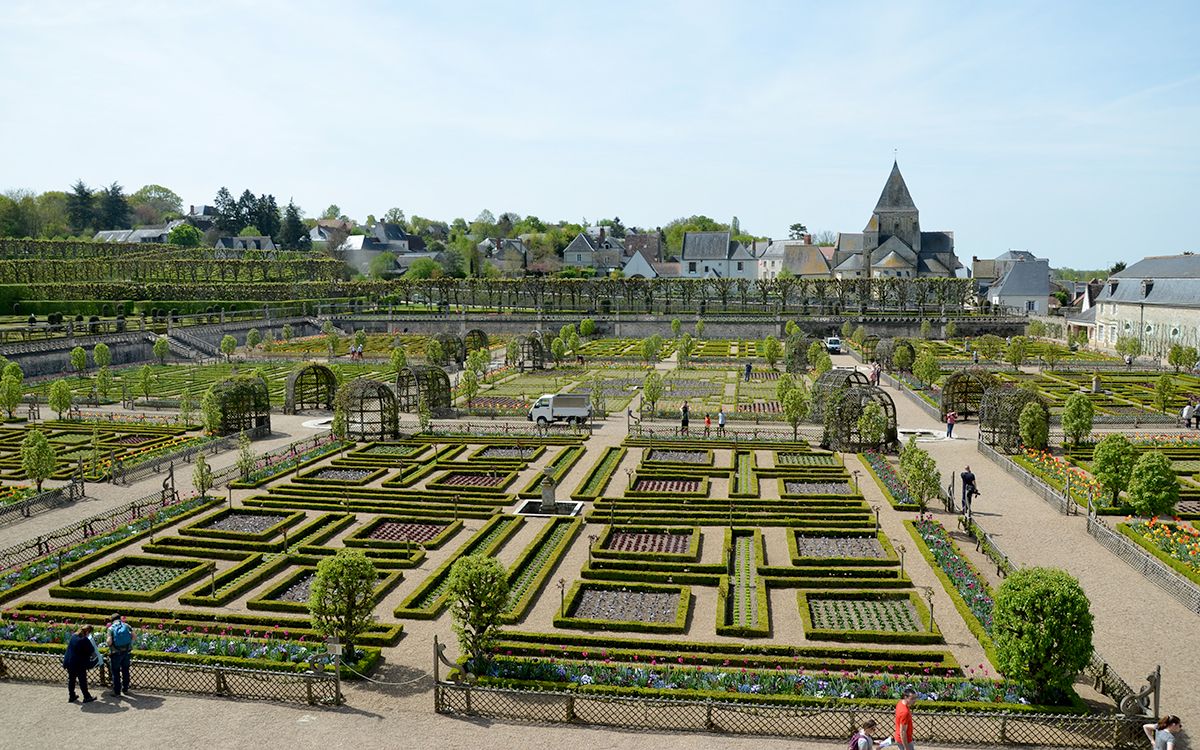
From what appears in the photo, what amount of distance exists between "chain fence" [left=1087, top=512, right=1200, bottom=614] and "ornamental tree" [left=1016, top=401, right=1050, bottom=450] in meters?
9.72

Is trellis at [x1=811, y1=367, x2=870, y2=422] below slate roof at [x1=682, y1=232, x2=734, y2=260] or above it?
below

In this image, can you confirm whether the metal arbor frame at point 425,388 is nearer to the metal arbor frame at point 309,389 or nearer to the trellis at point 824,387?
the metal arbor frame at point 309,389

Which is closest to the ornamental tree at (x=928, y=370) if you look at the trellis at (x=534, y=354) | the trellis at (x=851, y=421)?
the trellis at (x=851, y=421)

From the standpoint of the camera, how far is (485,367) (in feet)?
197

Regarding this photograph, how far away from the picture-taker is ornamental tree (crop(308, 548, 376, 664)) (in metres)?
18.0

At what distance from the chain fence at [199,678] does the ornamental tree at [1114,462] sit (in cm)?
2450

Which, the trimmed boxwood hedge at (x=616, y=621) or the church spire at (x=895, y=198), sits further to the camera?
the church spire at (x=895, y=198)

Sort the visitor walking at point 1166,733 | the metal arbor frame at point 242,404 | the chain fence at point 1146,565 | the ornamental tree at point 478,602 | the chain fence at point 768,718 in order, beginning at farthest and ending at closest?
1. the metal arbor frame at point 242,404
2. the chain fence at point 1146,565
3. the ornamental tree at point 478,602
4. the chain fence at point 768,718
5. the visitor walking at point 1166,733

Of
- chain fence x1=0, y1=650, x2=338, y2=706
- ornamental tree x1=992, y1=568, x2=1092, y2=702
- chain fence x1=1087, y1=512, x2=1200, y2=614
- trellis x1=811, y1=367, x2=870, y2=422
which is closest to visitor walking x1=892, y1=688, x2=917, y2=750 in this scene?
ornamental tree x1=992, y1=568, x2=1092, y2=702

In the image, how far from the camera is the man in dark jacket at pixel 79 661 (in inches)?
656

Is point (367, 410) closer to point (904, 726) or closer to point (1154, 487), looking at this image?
point (1154, 487)

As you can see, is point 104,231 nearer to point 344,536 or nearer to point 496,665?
point 344,536

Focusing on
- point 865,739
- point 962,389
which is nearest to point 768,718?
point 865,739

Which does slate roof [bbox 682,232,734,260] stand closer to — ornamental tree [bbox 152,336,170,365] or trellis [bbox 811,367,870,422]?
A: ornamental tree [bbox 152,336,170,365]
